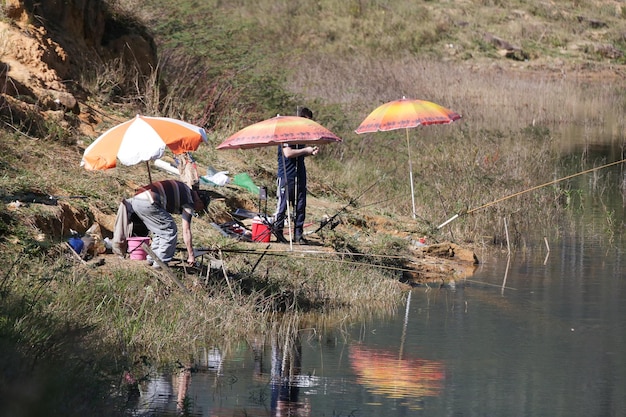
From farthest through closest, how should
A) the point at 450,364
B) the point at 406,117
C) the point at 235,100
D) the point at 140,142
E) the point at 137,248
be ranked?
the point at 235,100 < the point at 406,117 < the point at 137,248 < the point at 140,142 < the point at 450,364

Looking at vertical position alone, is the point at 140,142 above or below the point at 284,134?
below

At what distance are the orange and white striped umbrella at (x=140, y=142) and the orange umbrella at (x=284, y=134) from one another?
1629 mm

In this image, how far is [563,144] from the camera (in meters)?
26.1

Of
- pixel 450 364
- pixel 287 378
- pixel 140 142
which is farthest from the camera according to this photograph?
pixel 140 142

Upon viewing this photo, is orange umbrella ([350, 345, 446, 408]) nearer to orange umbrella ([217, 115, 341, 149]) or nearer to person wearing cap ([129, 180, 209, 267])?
person wearing cap ([129, 180, 209, 267])

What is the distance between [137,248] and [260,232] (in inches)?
108

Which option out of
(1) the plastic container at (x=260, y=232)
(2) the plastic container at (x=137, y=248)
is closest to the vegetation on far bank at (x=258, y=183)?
(2) the plastic container at (x=137, y=248)

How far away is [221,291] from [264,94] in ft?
37.4

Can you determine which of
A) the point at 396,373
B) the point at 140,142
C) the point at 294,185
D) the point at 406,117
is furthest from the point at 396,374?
the point at 406,117

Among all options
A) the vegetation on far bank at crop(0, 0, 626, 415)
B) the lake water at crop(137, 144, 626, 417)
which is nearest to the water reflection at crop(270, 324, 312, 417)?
the lake water at crop(137, 144, 626, 417)

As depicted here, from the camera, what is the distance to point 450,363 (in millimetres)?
10008

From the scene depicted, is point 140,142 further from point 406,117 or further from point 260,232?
point 406,117

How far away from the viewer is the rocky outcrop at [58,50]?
51.5 feet

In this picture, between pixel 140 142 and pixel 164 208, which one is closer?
pixel 140 142
